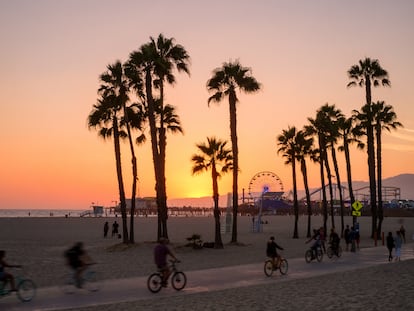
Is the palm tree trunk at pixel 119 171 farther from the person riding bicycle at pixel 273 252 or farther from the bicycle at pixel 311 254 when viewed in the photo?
the person riding bicycle at pixel 273 252

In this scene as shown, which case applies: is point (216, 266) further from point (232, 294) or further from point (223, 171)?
point (223, 171)

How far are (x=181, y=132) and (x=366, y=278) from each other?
2523cm

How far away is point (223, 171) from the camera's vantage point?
42.0 meters

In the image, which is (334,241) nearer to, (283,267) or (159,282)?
(283,267)

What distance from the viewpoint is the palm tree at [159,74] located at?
37.0 m

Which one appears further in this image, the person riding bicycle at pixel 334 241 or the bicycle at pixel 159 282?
the person riding bicycle at pixel 334 241

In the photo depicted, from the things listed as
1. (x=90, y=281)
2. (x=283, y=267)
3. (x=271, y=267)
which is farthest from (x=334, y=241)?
(x=90, y=281)

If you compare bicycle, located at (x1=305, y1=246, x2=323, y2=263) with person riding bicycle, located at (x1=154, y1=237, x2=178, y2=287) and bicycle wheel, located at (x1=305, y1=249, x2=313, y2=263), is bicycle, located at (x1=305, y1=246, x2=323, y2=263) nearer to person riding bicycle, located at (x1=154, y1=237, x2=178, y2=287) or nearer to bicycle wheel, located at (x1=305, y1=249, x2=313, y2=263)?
bicycle wheel, located at (x1=305, y1=249, x2=313, y2=263)

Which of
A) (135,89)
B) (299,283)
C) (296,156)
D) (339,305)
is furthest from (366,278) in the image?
(296,156)

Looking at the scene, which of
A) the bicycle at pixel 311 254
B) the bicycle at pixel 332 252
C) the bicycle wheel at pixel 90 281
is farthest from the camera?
the bicycle at pixel 332 252

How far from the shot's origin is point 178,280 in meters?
17.2

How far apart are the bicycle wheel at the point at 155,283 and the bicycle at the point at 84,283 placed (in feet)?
5.84

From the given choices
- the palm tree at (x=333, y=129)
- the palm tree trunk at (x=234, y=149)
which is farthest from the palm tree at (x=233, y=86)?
the palm tree at (x=333, y=129)

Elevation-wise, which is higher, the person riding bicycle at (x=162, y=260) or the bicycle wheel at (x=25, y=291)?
the person riding bicycle at (x=162, y=260)
